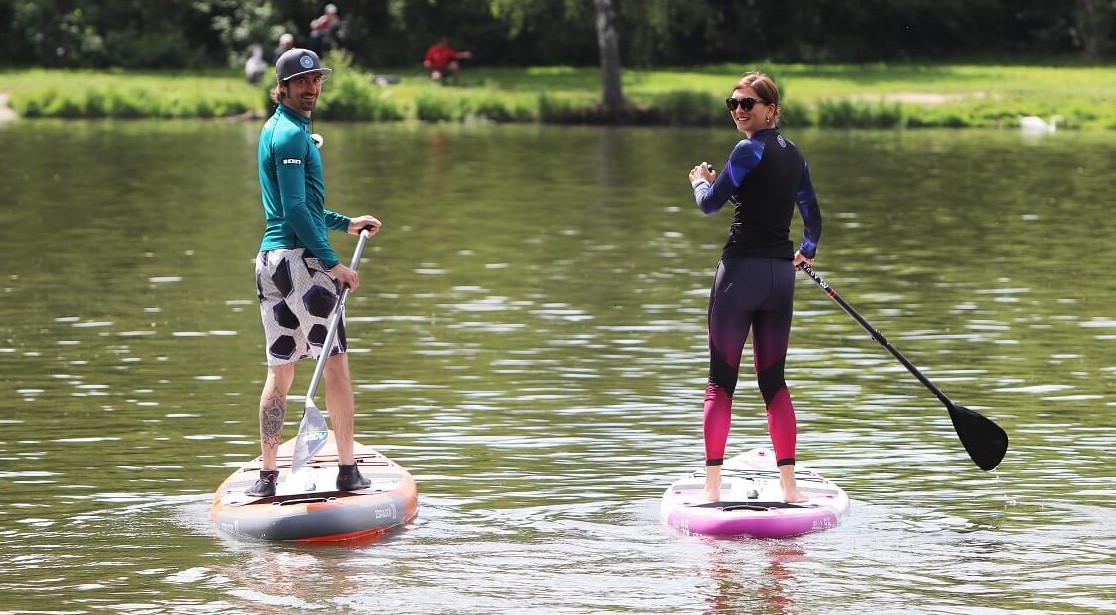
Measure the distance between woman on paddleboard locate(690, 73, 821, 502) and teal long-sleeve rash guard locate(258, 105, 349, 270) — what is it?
1643 mm

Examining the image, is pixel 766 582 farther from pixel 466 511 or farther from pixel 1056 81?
pixel 1056 81

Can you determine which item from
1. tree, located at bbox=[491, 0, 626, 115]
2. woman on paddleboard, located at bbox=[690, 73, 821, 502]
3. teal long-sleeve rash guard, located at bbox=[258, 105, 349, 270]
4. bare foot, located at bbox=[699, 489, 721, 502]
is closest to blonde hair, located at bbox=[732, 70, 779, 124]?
woman on paddleboard, located at bbox=[690, 73, 821, 502]

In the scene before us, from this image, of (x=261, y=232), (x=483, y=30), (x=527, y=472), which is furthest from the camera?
(x=483, y=30)

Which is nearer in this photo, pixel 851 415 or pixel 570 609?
pixel 570 609

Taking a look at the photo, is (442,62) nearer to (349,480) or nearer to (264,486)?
(349,480)

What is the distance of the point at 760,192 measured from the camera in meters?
9.21

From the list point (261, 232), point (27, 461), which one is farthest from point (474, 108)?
point (27, 461)

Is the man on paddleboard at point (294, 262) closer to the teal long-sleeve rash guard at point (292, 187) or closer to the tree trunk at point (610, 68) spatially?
the teal long-sleeve rash guard at point (292, 187)

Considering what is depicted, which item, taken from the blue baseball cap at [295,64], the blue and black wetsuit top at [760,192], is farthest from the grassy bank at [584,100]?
the blue baseball cap at [295,64]

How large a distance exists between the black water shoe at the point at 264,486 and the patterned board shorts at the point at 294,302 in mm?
517

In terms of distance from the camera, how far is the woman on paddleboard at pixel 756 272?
360 inches

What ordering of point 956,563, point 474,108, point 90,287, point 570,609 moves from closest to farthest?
point 570,609 < point 956,563 < point 90,287 < point 474,108

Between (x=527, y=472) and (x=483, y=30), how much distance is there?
46.4 metres

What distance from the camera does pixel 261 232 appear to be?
22625 mm
